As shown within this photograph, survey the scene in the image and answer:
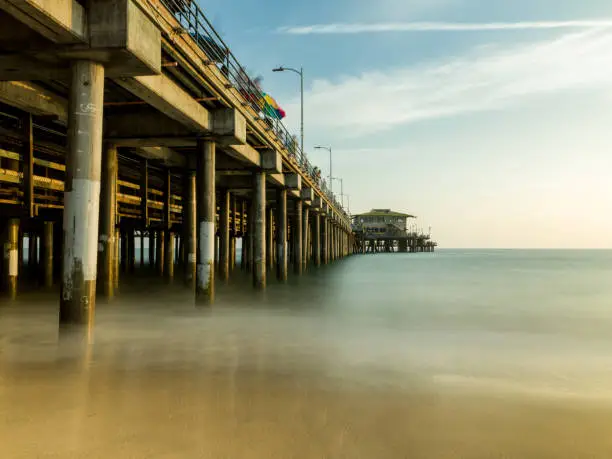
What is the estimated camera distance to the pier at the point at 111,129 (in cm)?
922

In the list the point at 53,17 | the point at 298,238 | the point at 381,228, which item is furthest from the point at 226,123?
the point at 381,228

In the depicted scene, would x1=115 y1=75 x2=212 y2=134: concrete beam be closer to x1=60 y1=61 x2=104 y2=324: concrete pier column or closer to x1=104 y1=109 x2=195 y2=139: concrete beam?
x1=104 y1=109 x2=195 y2=139: concrete beam

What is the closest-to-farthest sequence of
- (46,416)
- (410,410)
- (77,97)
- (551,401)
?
1. (46,416)
2. (410,410)
3. (551,401)
4. (77,97)

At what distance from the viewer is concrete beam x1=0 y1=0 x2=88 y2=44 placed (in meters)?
7.66

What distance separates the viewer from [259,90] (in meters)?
17.8

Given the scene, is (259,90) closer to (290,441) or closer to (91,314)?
(91,314)

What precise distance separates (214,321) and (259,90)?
907 centimetres

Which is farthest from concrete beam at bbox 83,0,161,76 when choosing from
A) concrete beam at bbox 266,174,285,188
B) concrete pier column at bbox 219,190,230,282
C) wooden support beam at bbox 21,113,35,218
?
concrete pier column at bbox 219,190,230,282

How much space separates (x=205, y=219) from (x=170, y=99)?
4.45 metres

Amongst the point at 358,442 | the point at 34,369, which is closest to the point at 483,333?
the point at 358,442

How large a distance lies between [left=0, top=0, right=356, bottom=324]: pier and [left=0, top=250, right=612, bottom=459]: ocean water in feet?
8.16

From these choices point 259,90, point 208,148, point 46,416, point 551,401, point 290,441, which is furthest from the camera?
point 259,90

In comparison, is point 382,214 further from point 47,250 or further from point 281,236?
point 47,250

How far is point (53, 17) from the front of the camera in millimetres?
8117
